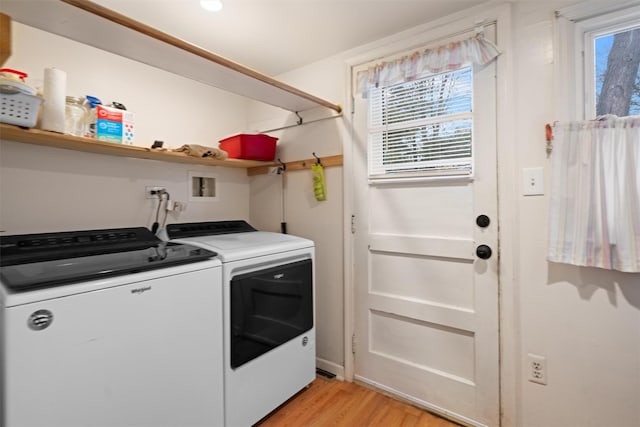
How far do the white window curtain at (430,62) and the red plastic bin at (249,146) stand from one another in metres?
0.75

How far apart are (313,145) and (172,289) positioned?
1369 mm

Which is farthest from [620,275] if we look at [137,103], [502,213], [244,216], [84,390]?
[137,103]

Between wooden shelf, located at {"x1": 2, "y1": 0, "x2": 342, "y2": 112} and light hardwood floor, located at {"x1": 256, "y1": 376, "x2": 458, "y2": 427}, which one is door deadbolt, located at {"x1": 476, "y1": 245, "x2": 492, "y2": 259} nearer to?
light hardwood floor, located at {"x1": 256, "y1": 376, "x2": 458, "y2": 427}

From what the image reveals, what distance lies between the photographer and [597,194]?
1.33m

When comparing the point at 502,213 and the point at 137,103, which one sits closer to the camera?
the point at 502,213

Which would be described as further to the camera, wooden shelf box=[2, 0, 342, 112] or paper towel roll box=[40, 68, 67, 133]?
paper towel roll box=[40, 68, 67, 133]

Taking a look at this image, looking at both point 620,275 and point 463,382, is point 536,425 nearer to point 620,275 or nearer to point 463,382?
point 463,382

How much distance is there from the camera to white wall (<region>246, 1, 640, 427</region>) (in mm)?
1346

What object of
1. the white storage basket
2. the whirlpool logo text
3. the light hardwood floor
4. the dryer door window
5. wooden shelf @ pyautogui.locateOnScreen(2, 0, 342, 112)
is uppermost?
wooden shelf @ pyautogui.locateOnScreen(2, 0, 342, 112)

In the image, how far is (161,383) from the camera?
4.17ft

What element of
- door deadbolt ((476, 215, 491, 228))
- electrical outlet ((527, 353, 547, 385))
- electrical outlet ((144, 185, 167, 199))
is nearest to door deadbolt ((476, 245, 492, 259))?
door deadbolt ((476, 215, 491, 228))

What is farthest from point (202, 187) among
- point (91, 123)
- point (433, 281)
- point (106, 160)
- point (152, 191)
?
point (433, 281)

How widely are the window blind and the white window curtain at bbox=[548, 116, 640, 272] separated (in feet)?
1.36

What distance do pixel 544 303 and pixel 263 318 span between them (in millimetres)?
1391
